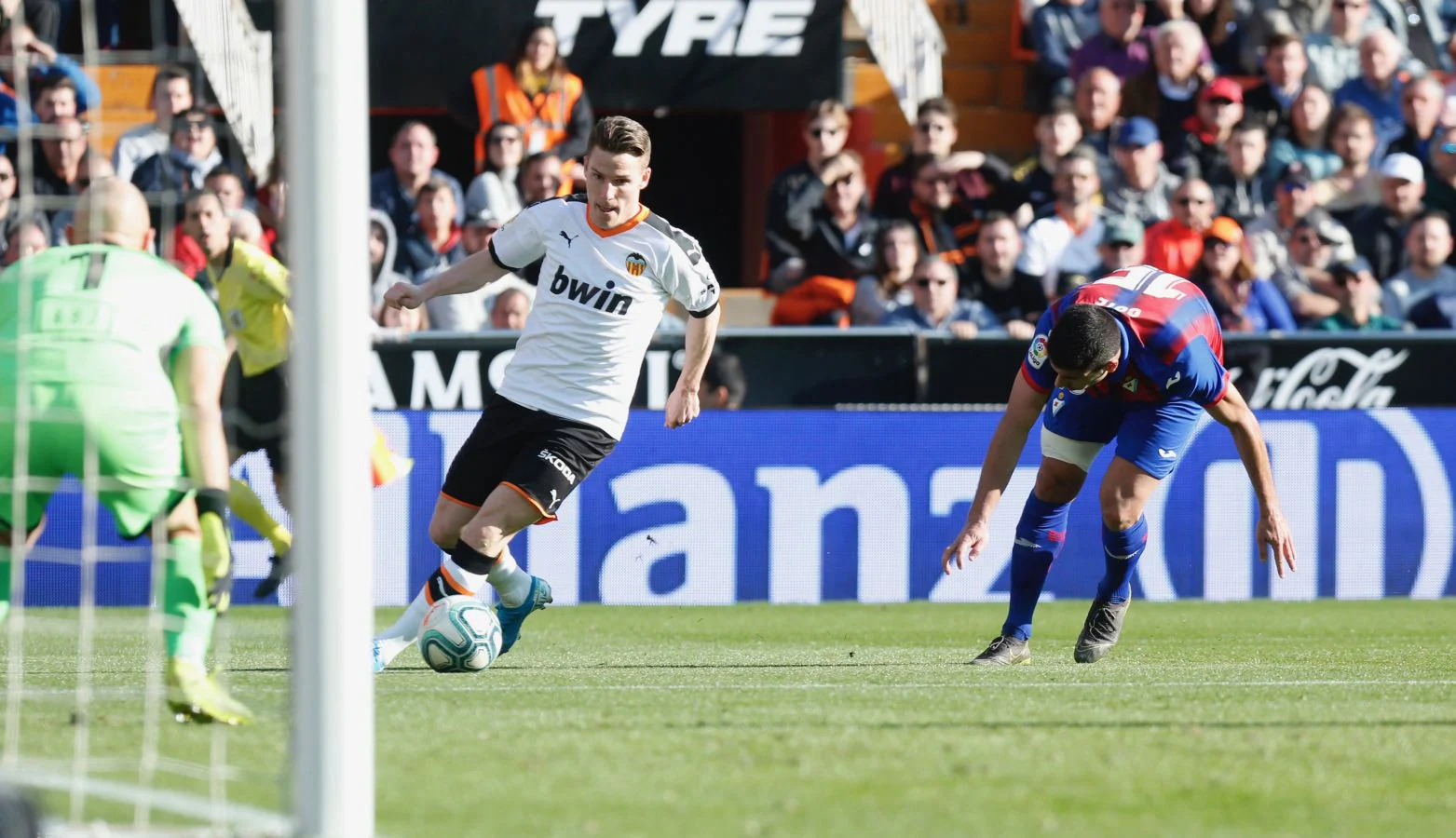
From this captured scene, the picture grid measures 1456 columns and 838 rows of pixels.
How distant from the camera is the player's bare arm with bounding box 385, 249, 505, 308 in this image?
24.9 feet

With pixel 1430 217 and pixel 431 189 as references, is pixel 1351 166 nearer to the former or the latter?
pixel 1430 217

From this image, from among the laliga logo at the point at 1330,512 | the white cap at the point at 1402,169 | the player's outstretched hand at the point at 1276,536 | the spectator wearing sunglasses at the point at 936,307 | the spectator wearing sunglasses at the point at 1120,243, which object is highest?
the white cap at the point at 1402,169

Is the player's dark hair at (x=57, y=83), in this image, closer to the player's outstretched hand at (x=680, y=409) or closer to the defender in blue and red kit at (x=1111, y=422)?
the player's outstretched hand at (x=680, y=409)

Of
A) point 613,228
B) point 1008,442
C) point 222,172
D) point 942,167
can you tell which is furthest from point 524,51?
point 1008,442

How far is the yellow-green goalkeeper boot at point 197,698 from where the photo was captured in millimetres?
5898

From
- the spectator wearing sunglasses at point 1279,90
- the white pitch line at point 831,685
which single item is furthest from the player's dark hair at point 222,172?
the spectator wearing sunglasses at point 1279,90

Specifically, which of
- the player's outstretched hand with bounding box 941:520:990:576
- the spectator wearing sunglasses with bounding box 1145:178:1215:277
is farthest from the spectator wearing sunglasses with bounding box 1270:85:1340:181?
the player's outstretched hand with bounding box 941:520:990:576

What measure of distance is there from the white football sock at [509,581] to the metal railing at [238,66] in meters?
6.38

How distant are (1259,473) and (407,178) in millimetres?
7344

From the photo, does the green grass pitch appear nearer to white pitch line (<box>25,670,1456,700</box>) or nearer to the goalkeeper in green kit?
white pitch line (<box>25,670,1456,700</box>)

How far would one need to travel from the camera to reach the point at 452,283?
766 centimetres

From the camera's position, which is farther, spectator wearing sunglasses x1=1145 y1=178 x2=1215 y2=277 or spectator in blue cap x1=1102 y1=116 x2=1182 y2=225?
spectator in blue cap x1=1102 y1=116 x2=1182 y2=225

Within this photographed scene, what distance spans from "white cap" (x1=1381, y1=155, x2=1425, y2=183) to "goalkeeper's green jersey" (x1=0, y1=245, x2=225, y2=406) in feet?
34.3

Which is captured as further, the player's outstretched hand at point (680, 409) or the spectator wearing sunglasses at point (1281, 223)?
the spectator wearing sunglasses at point (1281, 223)
